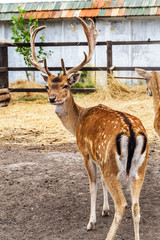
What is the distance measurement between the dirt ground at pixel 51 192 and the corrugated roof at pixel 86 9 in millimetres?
6637

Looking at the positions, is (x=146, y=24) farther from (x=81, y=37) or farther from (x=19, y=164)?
(x=19, y=164)

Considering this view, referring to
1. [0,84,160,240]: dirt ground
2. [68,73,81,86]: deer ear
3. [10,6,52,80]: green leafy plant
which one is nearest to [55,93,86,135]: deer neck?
[68,73,81,86]: deer ear

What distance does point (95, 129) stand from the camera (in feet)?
13.7

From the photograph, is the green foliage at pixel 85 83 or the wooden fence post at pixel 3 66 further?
the green foliage at pixel 85 83

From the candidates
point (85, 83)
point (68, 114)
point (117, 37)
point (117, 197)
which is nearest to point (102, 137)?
point (117, 197)

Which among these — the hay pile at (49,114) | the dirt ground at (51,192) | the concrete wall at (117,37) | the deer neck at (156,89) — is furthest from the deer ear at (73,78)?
the concrete wall at (117,37)

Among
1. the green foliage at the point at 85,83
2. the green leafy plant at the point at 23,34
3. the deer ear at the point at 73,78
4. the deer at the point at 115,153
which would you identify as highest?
the green leafy plant at the point at 23,34

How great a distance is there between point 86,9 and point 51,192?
35.3 feet

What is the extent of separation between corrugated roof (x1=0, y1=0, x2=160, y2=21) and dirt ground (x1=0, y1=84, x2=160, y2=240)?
6.64 m

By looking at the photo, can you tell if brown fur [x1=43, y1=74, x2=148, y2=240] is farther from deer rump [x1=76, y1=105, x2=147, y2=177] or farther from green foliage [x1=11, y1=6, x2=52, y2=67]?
green foliage [x1=11, y1=6, x2=52, y2=67]

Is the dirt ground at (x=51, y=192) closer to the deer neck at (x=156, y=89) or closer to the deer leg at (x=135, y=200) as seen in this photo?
the deer leg at (x=135, y=200)

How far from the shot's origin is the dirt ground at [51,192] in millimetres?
4324

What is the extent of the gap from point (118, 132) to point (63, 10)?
1203 centimetres

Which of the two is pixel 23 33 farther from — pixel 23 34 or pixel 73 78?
pixel 73 78
